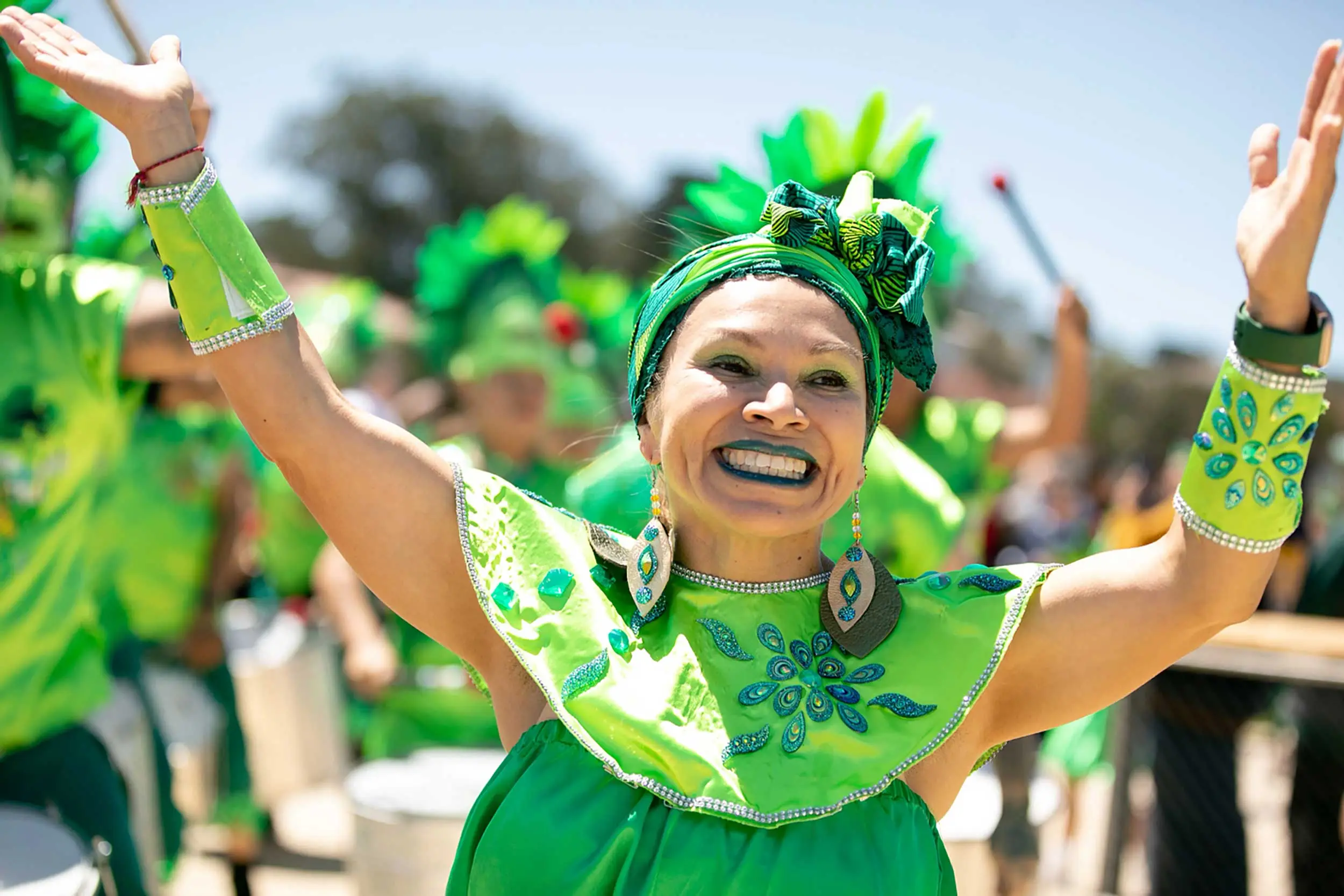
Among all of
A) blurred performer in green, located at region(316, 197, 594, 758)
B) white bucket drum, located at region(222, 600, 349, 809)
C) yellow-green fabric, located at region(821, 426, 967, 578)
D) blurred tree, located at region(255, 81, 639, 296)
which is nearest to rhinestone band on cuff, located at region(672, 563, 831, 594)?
yellow-green fabric, located at region(821, 426, 967, 578)

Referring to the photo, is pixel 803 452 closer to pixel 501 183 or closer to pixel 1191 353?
pixel 1191 353

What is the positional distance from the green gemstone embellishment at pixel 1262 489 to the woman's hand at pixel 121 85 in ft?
5.09

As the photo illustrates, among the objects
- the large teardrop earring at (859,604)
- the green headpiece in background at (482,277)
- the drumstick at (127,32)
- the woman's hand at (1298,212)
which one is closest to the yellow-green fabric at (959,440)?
the green headpiece in background at (482,277)

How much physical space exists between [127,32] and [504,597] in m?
1.44

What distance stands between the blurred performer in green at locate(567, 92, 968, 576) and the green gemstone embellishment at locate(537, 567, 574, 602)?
0.74 m

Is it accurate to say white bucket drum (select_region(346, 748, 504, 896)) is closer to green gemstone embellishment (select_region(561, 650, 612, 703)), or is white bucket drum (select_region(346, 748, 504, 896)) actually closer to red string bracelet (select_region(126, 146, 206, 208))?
green gemstone embellishment (select_region(561, 650, 612, 703))

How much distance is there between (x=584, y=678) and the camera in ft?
5.86

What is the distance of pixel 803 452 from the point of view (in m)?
1.81

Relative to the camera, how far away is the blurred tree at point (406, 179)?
26.2 metres

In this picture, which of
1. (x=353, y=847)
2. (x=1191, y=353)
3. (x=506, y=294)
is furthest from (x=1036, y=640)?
(x=1191, y=353)

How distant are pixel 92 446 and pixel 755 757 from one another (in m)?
1.81

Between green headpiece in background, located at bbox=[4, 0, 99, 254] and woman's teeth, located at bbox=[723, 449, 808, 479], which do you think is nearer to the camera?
woman's teeth, located at bbox=[723, 449, 808, 479]

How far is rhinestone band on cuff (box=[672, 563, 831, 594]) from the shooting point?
1.92m

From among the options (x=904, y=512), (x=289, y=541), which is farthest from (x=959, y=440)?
(x=289, y=541)
